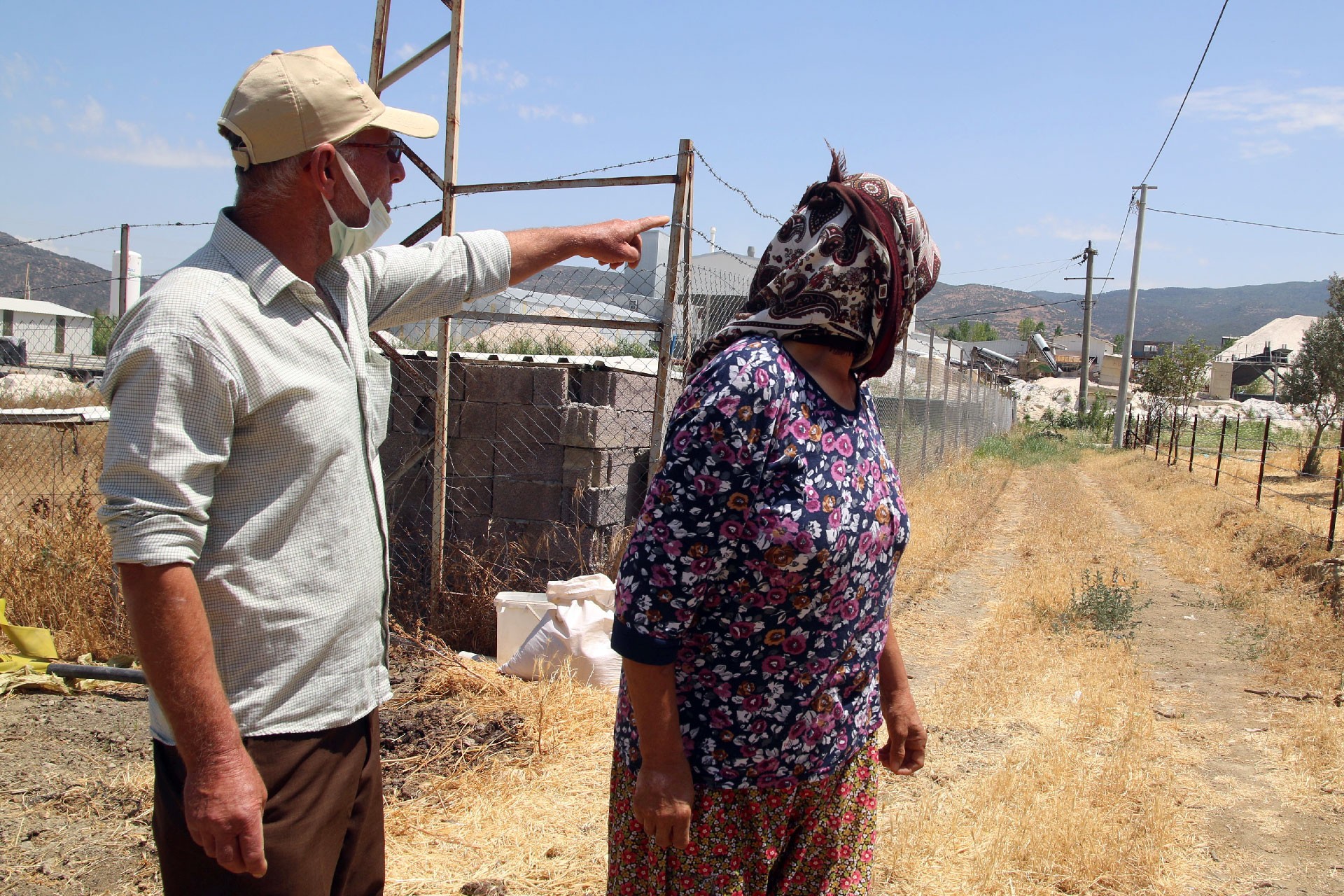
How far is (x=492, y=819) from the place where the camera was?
11.4 feet

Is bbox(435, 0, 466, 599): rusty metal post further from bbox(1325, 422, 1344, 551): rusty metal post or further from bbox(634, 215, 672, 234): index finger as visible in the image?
bbox(1325, 422, 1344, 551): rusty metal post

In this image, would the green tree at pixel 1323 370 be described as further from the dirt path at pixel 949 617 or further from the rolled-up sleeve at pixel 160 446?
the rolled-up sleeve at pixel 160 446

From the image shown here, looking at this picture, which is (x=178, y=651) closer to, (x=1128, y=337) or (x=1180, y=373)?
(x=1128, y=337)

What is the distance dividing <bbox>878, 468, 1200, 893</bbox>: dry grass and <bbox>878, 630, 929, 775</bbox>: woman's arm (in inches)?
49.6

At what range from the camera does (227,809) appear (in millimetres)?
1428

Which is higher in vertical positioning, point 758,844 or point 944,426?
point 944,426

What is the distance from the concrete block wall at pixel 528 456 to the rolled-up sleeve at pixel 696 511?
12.6ft

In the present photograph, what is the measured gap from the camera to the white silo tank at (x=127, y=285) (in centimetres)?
674

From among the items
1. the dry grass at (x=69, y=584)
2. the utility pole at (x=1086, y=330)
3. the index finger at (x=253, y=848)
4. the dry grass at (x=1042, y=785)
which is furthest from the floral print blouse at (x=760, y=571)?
the utility pole at (x=1086, y=330)

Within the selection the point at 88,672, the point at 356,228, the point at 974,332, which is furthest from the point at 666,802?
the point at 974,332

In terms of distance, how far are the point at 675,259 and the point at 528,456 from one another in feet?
5.00

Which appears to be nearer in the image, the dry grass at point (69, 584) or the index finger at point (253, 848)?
the index finger at point (253, 848)

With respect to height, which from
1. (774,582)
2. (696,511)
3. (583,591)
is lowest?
(583,591)

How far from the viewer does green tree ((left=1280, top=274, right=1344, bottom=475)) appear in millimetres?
23172
